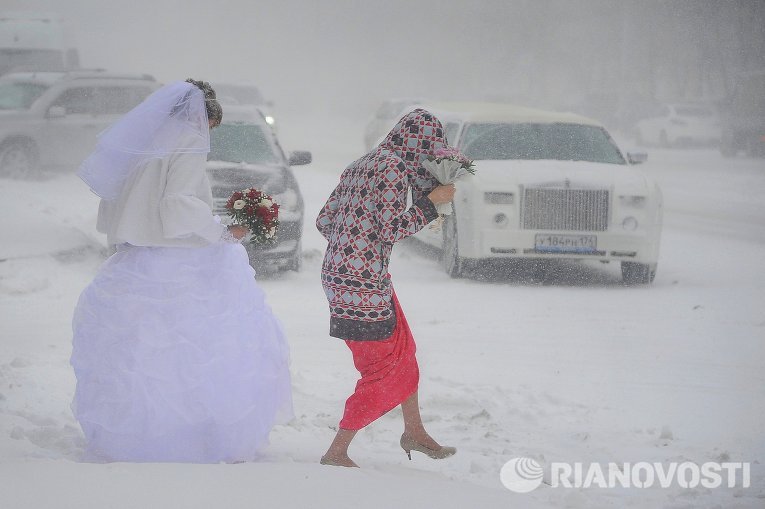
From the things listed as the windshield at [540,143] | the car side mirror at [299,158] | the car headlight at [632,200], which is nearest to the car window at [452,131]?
the windshield at [540,143]

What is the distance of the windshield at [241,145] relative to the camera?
11.2 metres

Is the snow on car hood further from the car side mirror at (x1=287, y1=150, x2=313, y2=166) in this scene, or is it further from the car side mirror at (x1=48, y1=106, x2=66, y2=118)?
the car side mirror at (x1=48, y1=106, x2=66, y2=118)

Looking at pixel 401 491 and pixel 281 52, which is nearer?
pixel 401 491

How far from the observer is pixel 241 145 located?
449 inches

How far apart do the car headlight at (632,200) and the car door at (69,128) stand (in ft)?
36.5

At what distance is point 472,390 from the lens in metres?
6.39

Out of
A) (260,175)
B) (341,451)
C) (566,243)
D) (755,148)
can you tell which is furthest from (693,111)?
(341,451)


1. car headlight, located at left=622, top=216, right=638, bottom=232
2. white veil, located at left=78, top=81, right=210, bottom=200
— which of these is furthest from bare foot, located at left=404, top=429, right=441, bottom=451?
car headlight, located at left=622, top=216, right=638, bottom=232

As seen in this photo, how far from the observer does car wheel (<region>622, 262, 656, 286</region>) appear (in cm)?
1027

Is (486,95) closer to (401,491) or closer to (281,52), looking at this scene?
(281,52)

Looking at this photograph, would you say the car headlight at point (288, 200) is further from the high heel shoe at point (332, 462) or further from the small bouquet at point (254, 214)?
the high heel shoe at point (332, 462)

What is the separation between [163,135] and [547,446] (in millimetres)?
2499

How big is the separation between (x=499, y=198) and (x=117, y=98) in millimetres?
11237

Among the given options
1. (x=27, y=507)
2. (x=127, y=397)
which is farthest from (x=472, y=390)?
(x=27, y=507)
